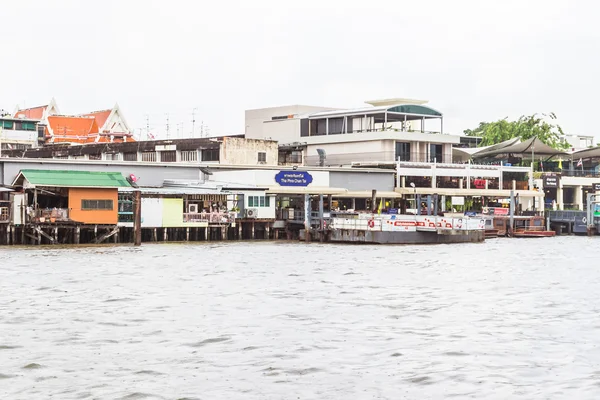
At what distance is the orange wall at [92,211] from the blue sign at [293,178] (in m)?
17.5

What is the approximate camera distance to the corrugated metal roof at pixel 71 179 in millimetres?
59312

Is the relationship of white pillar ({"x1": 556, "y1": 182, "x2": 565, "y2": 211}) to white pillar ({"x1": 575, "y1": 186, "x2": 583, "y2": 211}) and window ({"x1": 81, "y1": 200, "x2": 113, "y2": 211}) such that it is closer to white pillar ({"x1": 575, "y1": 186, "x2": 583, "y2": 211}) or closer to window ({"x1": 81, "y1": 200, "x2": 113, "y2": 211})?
white pillar ({"x1": 575, "y1": 186, "x2": 583, "y2": 211})

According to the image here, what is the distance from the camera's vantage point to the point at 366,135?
87250 mm

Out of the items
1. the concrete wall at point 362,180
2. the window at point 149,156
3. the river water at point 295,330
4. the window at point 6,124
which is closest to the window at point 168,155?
the window at point 149,156

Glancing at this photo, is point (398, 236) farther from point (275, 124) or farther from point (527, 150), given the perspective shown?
point (527, 150)

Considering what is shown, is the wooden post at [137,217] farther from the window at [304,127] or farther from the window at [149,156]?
the window at [304,127]

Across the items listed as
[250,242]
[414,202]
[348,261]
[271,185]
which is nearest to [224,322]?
[348,261]

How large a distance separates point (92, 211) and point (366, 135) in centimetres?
3373

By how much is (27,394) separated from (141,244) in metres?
43.2

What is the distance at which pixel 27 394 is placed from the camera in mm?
18469

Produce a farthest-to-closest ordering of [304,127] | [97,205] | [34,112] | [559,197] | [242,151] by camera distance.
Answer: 1. [34,112]
2. [559,197]
3. [304,127]
4. [242,151]
5. [97,205]

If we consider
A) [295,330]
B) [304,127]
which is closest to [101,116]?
[304,127]

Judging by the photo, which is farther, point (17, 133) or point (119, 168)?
point (17, 133)

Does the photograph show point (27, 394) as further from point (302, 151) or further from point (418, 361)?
point (302, 151)
